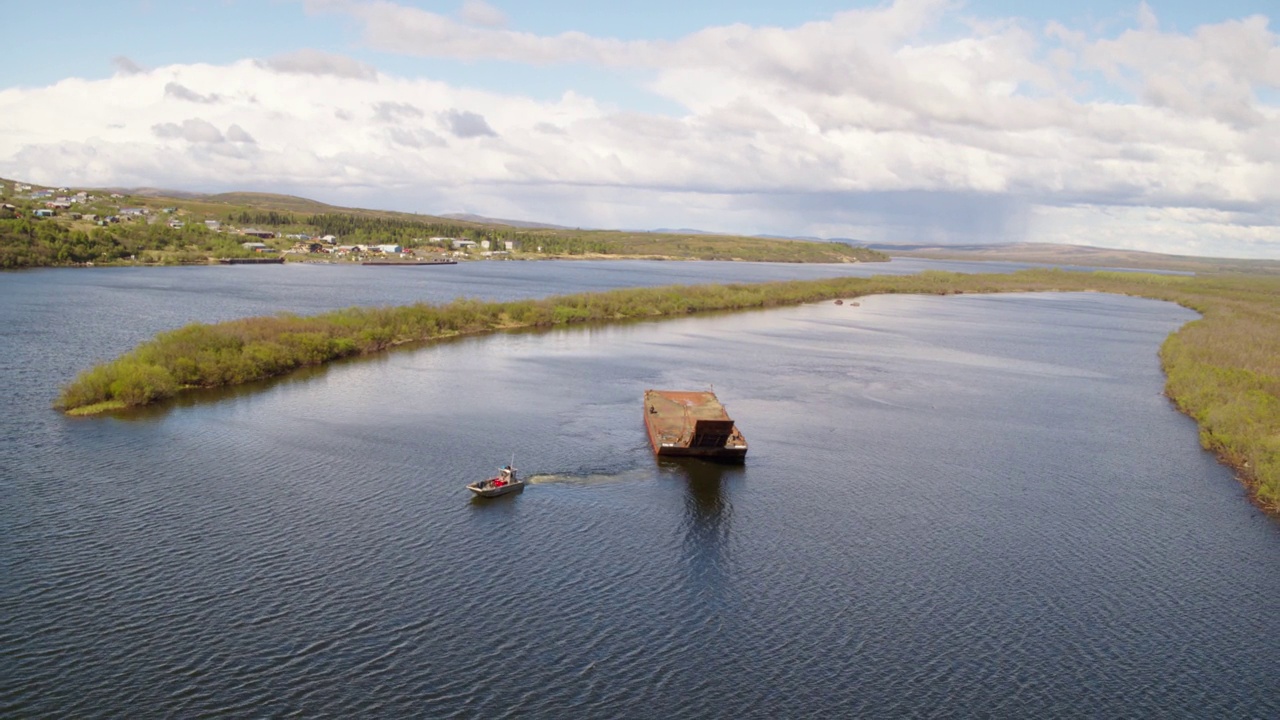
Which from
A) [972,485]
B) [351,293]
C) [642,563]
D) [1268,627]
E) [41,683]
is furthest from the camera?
[351,293]

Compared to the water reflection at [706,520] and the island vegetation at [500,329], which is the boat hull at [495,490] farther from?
the island vegetation at [500,329]

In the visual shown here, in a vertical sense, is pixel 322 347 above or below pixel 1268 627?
above

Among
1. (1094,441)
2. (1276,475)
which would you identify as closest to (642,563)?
(1276,475)

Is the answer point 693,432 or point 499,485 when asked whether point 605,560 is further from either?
point 693,432

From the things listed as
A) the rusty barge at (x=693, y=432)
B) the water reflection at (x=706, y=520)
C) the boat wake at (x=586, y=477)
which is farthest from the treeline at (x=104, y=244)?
the water reflection at (x=706, y=520)

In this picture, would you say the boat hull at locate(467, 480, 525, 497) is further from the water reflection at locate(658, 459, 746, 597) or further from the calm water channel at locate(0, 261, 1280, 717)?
the water reflection at locate(658, 459, 746, 597)

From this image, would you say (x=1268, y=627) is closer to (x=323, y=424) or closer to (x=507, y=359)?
(x=323, y=424)

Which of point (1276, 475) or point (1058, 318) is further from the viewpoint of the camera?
point (1058, 318)
